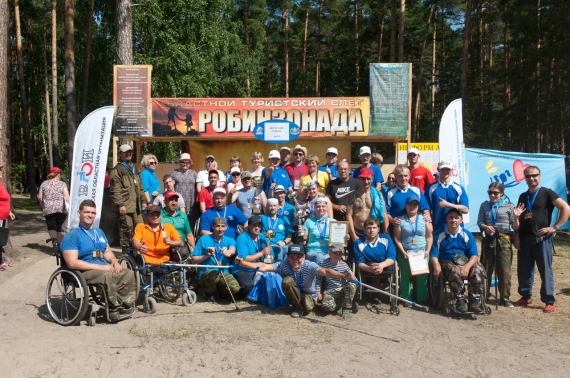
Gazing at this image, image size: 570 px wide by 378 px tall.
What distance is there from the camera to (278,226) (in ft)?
22.0

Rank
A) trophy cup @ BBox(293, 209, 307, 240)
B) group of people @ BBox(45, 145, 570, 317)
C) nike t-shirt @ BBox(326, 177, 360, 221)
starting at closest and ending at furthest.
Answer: group of people @ BBox(45, 145, 570, 317)
trophy cup @ BBox(293, 209, 307, 240)
nike t-shirt @ BBox(326, 177, 360, 221)

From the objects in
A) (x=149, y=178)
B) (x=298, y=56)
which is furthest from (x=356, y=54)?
(x=149, y=178)

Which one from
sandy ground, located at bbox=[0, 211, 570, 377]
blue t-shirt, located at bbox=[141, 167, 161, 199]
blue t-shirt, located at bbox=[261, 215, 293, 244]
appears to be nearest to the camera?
sandy ground, located at bbox=[0, 211, 570, 377]

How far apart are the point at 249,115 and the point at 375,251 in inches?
247

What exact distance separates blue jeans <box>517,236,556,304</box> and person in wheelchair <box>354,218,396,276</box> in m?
1.74

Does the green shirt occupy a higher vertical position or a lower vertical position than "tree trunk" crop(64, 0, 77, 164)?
lower

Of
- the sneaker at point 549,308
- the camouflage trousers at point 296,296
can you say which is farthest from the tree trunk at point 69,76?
the sneaker at point 549,308

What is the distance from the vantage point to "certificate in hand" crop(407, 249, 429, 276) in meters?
6.20

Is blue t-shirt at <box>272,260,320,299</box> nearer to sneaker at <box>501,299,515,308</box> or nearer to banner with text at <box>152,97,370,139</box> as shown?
sneaker at <box>501,299,515,308</box>

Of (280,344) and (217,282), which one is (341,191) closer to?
(217,282)

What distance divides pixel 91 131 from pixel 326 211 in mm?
3927

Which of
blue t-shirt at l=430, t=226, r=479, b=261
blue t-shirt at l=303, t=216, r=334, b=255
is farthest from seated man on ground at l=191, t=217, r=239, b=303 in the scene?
blue t-shirt at l=430, t=226, r=479, b=261

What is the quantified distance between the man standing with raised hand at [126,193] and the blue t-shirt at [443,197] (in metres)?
4.15

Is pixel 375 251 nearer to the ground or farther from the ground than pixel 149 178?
nearer to the ground
